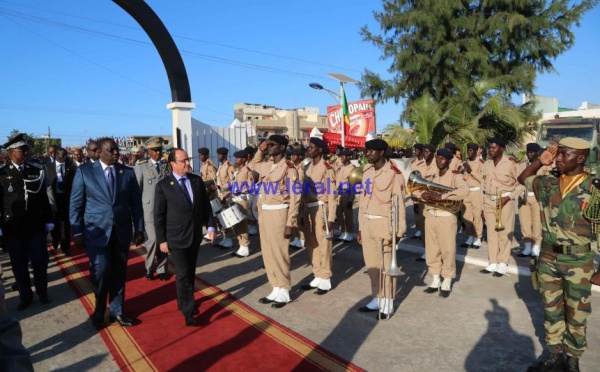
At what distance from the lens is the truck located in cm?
1298

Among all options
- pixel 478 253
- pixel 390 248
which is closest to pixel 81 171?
pixel 390 248

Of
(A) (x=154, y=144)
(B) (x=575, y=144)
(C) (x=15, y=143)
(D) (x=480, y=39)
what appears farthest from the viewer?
(D) (x=480, y=39)

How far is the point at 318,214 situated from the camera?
6508 mm

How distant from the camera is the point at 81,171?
481 cm

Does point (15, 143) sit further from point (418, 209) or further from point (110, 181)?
point (418, 209)

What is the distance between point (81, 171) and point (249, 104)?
273 ft

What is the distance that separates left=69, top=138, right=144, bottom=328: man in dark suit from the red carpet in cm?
39

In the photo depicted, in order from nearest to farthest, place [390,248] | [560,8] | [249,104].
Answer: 1. [390,248]
2. [560,8]
3. [249,104]

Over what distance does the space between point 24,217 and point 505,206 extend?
6.96m

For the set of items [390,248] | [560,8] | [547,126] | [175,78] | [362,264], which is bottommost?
[362,264]

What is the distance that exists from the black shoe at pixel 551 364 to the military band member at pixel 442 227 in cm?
198

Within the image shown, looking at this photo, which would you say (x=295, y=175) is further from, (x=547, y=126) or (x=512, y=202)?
(x=547, y=126)

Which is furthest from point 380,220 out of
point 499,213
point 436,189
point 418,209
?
point 418,209

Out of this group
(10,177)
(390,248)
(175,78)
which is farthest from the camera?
(175,78)
